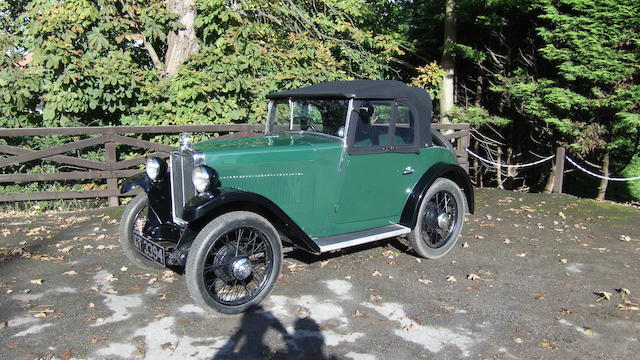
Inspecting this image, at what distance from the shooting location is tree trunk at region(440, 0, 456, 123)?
11344mm

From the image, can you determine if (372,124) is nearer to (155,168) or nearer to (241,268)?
(241,268)

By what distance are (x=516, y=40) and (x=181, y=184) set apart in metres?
10.1

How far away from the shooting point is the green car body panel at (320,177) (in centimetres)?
428

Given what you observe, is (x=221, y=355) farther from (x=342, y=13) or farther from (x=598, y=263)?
(x=342, y=13)

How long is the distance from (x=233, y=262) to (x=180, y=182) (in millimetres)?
913

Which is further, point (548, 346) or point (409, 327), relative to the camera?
point (409, 327)

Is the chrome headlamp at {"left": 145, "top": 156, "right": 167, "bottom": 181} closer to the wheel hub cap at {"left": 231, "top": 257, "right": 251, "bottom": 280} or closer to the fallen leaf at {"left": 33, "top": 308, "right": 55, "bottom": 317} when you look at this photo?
the wheel hub cap at {"left": 231, "top": 257, "right": 251, "bottom": 280}

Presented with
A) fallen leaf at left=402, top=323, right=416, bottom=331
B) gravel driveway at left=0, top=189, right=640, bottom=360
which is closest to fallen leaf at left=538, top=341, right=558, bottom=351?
gravel driveway at left=0, top=189, right=640, bottom=360

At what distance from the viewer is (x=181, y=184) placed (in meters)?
4.34

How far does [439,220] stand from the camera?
212 inches

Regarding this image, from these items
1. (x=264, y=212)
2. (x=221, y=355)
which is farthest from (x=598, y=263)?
Result: (x=221, y=355)

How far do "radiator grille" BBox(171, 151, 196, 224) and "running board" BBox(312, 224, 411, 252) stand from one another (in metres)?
1.23

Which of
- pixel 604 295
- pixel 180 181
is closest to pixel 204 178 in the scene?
pixel 180 181

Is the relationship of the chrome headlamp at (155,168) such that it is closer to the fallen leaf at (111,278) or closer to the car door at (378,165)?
the fallen leaf at (111,278)
